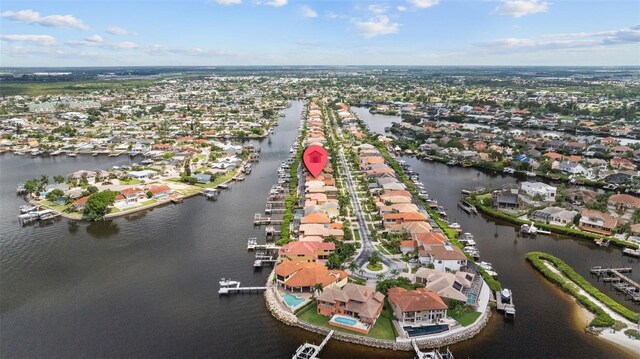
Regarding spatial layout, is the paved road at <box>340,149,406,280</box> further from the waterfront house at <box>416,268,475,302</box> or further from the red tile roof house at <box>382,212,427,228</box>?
the waterfront house at <box>416,268,475,302</box>

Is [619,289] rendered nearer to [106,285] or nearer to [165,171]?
[106,285]

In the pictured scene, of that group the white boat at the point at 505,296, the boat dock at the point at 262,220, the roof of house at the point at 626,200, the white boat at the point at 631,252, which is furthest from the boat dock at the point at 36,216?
the roof of house at the point at 626,200

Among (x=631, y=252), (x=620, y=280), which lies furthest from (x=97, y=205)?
(x=631, y=252)

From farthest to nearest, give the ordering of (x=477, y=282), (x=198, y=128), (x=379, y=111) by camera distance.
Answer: (x=379, y=111), (x=198, y=128), (x=477, y=282)

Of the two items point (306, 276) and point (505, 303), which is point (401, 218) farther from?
point (306, 276)

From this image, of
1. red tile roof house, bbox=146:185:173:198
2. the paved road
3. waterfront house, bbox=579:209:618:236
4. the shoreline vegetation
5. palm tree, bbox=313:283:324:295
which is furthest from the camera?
red tile roof house, bbox=146:185:173:198

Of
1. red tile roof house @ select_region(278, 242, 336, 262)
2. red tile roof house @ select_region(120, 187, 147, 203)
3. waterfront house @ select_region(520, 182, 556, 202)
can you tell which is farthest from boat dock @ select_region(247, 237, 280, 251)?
waterfront house @ select_region(520, 182, 556, 202)

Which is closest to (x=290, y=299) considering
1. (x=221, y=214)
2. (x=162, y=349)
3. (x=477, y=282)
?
(x=162, y=349)
